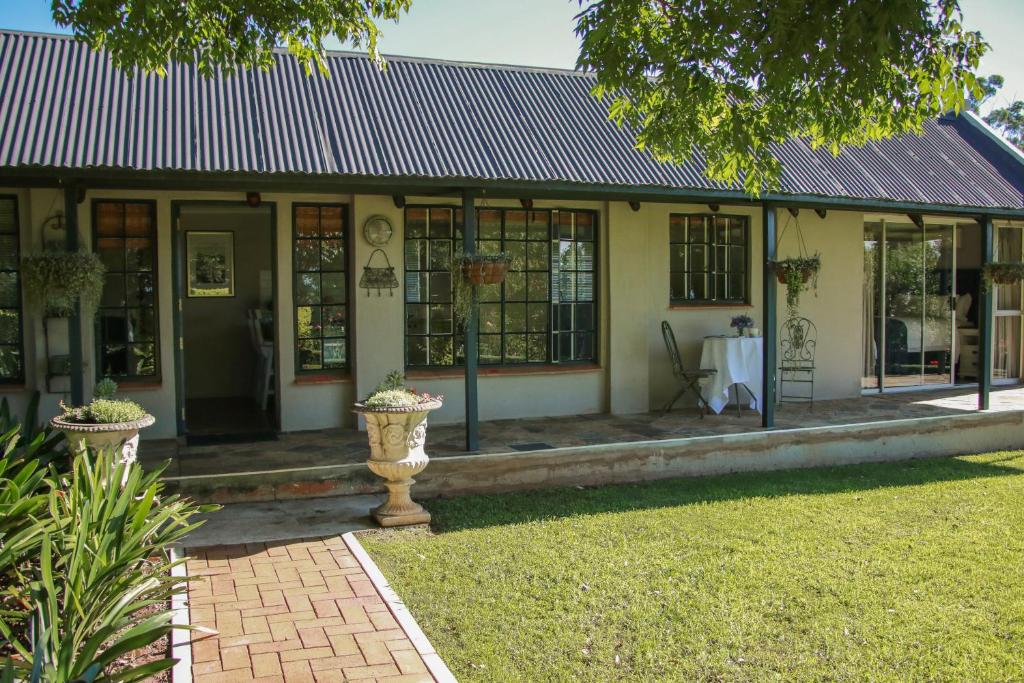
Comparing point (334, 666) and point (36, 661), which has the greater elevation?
point (36, 661)

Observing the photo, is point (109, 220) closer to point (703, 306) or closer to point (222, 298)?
point (222, 298)

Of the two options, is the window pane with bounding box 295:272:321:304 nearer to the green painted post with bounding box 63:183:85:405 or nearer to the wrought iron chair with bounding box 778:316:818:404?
the green painted post with bounding box 63:183:85:405

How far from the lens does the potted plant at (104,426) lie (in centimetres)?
568

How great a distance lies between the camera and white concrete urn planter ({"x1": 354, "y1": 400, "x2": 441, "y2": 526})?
625 cm

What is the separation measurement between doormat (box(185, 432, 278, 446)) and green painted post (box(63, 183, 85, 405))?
6.09 ft

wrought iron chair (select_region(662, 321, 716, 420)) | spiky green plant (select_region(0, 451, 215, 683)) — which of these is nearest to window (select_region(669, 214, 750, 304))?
wrought iron chair (select_region(662, 321, 716, 420))

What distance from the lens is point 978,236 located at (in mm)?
13164

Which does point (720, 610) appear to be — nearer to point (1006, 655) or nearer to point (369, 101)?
point (1006, 655)

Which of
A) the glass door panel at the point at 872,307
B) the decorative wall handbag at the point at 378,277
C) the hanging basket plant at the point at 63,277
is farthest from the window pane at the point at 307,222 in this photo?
the glass door panel at the point at 872,307

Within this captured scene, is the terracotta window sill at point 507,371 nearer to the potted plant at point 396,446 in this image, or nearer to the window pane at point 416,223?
the window pane at point 416,223

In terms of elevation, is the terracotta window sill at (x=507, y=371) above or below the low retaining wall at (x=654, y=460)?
above

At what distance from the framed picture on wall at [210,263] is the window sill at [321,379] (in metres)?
3.79

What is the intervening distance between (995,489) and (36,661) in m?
7.26

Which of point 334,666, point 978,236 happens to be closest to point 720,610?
point 334,666
